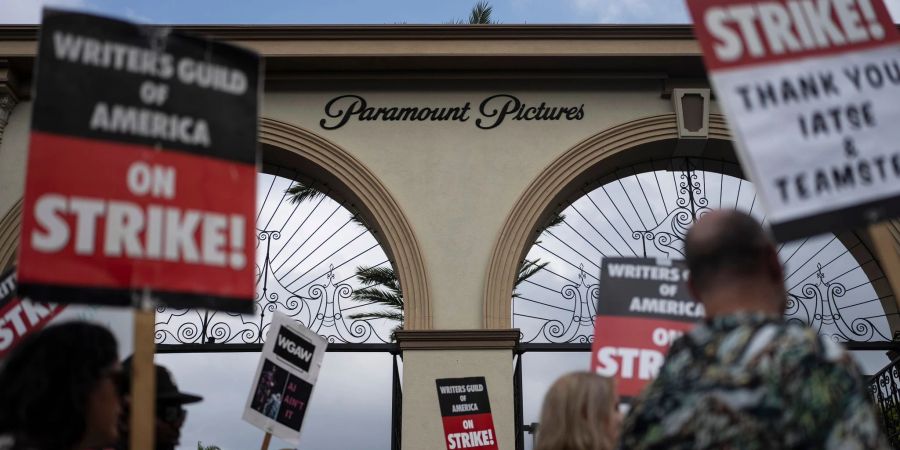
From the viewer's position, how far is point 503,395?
10852 mm

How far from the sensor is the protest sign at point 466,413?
984cm

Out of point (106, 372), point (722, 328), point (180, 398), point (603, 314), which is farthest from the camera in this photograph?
point (603, 314)

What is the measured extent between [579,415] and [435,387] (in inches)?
307

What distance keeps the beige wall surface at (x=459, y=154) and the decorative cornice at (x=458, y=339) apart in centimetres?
23

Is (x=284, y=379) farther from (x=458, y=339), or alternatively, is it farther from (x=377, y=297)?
(x=377, y=297)

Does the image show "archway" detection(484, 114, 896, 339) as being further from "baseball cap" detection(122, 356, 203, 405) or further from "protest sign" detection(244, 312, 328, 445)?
"baseball cap" detection(122, 356, 203, 405)

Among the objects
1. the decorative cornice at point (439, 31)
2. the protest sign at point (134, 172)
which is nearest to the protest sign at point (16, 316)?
the protest sign at point (134, 172)

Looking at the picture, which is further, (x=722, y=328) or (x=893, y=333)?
(x=893, y=333)

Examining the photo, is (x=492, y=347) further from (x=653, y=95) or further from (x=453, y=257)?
(x=653, y=95)

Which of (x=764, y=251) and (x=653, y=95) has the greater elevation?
(x=653, y=95)

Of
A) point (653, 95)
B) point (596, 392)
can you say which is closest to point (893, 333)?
point (653, 95)

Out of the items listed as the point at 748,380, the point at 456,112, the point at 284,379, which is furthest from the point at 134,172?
the point at 456,112

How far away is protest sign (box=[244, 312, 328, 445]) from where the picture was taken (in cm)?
651

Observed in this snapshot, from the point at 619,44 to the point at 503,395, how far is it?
4870mm
